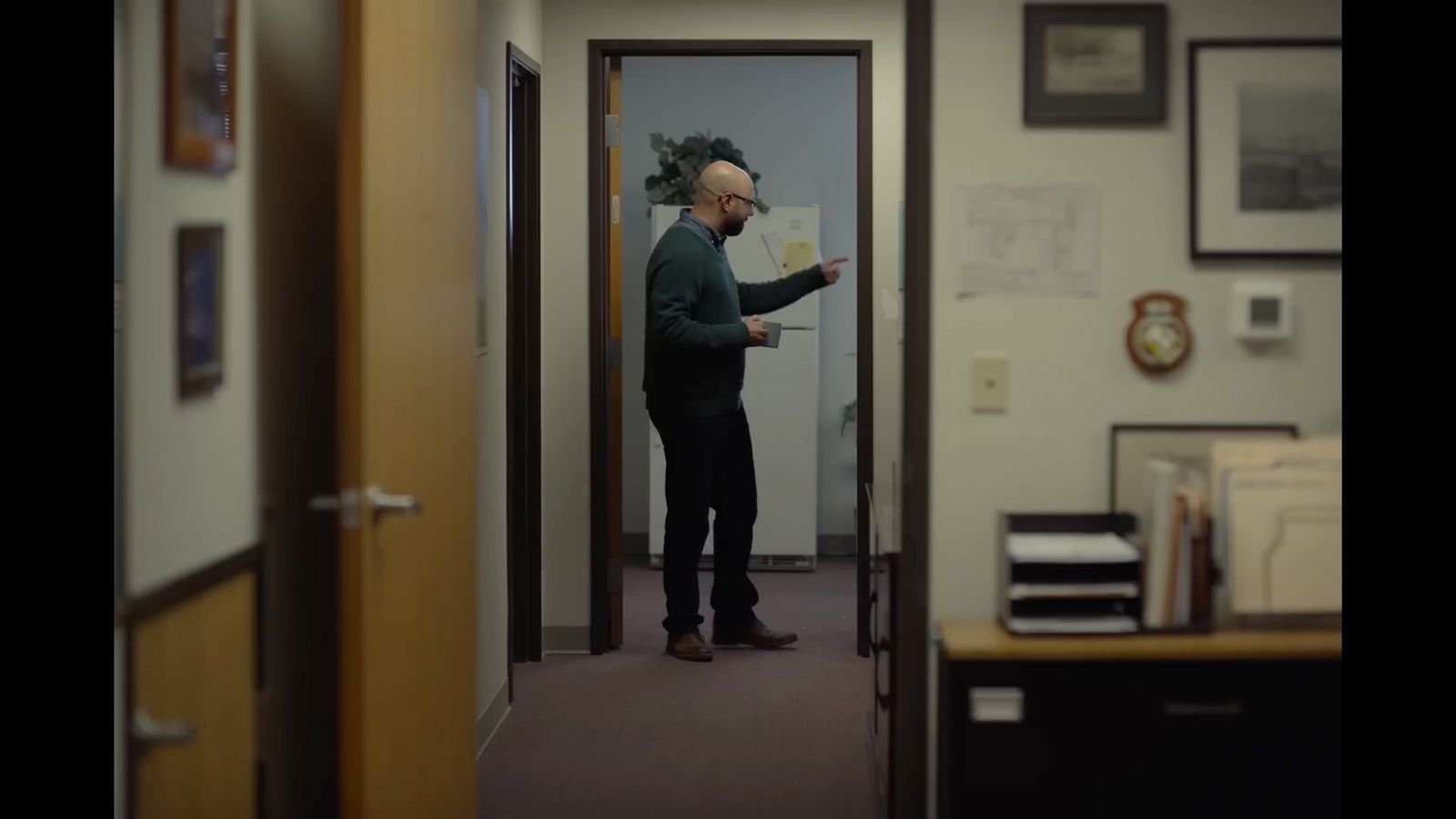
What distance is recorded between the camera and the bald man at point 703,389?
16.5 ft

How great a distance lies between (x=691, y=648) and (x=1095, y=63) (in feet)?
9.40

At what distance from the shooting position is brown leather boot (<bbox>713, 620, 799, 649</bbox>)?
539 centimetres

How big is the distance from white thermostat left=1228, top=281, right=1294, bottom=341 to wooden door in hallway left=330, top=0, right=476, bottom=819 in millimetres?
1544

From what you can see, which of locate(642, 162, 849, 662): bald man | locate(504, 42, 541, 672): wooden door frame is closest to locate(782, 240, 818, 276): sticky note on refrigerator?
locate(642, 162, 849, 662): bald man

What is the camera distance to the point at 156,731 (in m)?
2.27

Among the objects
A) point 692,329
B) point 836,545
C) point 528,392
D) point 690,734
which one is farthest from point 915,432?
point 836,545

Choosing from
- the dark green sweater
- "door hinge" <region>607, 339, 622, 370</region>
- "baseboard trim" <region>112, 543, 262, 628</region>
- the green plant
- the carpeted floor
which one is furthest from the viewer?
the green plant

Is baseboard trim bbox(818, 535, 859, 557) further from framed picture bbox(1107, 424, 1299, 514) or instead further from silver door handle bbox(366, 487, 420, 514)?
silver door handle bbox(366, 487, 420, 514)

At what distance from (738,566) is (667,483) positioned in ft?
1.28

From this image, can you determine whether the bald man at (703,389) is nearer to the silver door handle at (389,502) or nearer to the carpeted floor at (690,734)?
the carpeted floor at (690,734)

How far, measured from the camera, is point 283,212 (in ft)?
9.25

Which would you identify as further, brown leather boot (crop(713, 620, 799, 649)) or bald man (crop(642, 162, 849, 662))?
brown leather boot (crop(713, 620, 799, 649))

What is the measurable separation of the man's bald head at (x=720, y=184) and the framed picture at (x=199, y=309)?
2769mm

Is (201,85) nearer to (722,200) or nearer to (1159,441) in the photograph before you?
(1159,441)
